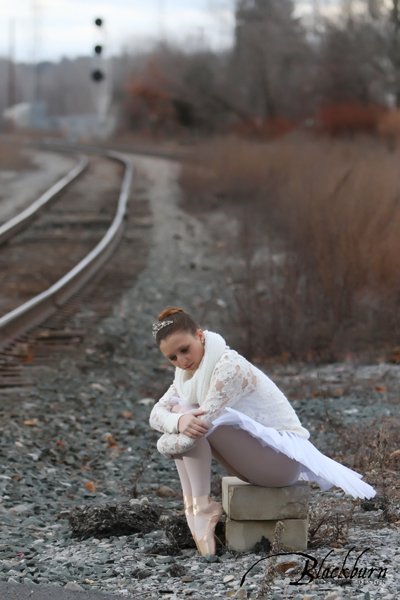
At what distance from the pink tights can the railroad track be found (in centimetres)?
307

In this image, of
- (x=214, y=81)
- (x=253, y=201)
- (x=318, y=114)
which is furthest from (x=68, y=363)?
(x=214, y=81)

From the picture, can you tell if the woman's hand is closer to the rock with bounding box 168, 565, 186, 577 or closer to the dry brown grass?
the rock with bounding box 168, 565, 186, 577

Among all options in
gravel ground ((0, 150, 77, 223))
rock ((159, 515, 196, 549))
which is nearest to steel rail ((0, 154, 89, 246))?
gravel ground ((0, 150, 77, 223))

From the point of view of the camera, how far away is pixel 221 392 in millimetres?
3012

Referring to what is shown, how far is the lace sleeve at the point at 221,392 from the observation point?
118 inches

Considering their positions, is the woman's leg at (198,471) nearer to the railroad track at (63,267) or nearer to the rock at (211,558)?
the rock at (211,558)

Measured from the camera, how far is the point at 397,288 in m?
7.18

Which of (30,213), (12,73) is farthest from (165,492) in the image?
(12,73)

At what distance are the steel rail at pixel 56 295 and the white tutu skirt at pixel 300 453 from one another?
409 cm

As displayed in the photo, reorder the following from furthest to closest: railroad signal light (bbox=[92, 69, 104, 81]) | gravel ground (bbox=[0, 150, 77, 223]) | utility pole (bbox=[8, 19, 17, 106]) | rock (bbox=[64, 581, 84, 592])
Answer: utility pole (bbox=[8, 19, 17, 106])
railroad signal light (bbox=[92, 69, 104, 81])
gravel ground (bbox=[0, 150, 77, 223])
rock (bbox=[64, 581, 84, 592])

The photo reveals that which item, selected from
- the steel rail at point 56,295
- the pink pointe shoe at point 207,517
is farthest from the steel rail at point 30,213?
the pink pointe shoe at point 207,517

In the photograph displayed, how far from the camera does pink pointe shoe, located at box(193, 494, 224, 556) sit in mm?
3096

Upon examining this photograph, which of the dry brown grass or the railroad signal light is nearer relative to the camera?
the dry brown grass

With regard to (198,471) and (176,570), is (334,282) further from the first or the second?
(176,570)
